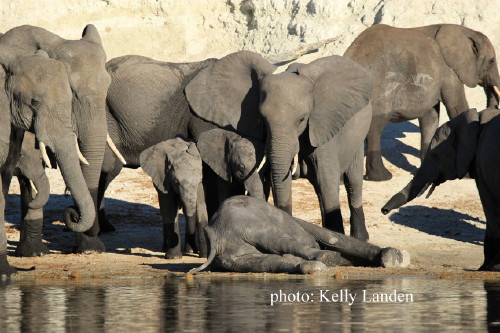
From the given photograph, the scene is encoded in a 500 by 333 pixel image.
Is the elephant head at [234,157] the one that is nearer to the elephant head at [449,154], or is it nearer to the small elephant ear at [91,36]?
the elephant head at [449,154]

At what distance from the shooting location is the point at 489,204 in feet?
37.5

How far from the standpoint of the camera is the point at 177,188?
12883 millimetres

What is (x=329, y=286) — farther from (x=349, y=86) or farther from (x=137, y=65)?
(x=137, y=65)

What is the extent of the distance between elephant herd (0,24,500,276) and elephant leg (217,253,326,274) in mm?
11

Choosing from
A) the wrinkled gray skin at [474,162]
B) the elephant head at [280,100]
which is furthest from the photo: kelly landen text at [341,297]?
the elephant head at [280,100]

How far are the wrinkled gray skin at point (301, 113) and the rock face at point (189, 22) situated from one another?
13.8 metres

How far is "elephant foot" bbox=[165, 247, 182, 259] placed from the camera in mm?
12797

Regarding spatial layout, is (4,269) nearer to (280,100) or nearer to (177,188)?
(177,188)

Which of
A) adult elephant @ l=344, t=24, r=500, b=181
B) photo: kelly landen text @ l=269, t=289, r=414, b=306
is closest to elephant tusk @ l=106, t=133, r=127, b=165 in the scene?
photo: kelly landen text @ l=269, t=289, r=414, b=306

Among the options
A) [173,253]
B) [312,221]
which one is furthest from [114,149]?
[312,221]

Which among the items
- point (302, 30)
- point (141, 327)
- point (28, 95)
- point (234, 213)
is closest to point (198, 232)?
point (234, 213)

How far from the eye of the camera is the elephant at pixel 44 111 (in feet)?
35.5

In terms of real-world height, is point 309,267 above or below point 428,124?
below

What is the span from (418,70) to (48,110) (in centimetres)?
920
